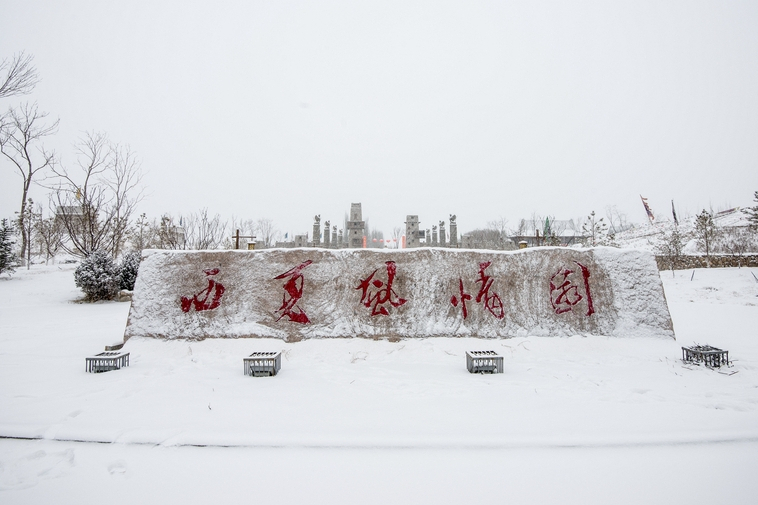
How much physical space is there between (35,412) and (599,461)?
5.90 m

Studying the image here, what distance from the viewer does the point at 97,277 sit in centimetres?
1191

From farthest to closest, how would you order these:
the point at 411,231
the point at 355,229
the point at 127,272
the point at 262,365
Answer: the point at 355,229 → the point at 411,231 → the point at 127,272 → the point at 262,365

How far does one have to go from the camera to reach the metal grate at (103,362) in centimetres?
520

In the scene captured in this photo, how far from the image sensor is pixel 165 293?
6969mm

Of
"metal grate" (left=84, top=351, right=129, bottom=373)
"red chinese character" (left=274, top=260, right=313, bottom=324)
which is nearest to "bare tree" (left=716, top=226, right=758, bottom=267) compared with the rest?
"red chinese character" (left=274, top=260, right=313, bottom=324)

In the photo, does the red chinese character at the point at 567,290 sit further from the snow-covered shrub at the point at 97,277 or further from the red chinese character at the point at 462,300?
the snow-covered shrub at the point at 97,277

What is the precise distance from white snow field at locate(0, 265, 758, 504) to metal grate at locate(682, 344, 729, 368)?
24cm

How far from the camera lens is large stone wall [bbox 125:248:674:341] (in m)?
6.72

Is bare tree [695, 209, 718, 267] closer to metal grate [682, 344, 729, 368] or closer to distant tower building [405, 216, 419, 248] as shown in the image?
distant tower building [405, 216, 419, 248]

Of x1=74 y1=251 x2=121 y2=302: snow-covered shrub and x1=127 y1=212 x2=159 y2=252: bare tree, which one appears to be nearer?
x1=74 y1=251 x2=121 y2=302: snow-covered shrub

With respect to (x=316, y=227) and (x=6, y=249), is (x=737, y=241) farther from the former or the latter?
(x=6, y=249)

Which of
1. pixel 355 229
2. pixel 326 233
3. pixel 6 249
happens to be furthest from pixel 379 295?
pixel 355 229

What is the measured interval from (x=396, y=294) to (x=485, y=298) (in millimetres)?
1837

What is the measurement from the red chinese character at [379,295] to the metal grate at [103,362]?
4220 mm
